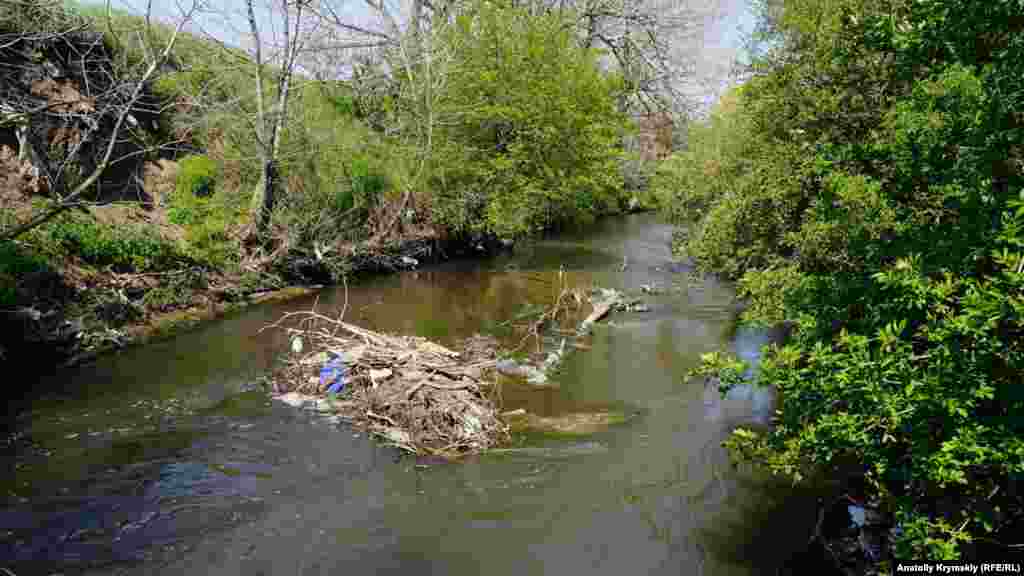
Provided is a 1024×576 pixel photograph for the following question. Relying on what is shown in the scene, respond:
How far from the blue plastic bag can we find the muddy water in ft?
2.17

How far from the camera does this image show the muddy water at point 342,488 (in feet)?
21.9

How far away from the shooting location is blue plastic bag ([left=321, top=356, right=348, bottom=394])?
10328mm

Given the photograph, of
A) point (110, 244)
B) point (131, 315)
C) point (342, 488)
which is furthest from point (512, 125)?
point (342, 488)

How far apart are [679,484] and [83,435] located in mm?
8405

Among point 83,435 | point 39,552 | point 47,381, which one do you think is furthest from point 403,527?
point 47,381

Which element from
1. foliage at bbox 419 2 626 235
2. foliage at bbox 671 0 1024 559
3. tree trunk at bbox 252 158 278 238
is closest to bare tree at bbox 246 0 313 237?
tree trunk at bbox 252 158 278 238

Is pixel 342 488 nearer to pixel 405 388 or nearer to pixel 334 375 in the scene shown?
pixel 405 388

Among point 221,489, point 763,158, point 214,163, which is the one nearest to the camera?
point 221,489

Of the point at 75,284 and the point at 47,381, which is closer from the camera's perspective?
the point at 47,381

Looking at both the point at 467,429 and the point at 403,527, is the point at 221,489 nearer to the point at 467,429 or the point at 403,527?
the point at 403,527

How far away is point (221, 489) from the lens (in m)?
7.74

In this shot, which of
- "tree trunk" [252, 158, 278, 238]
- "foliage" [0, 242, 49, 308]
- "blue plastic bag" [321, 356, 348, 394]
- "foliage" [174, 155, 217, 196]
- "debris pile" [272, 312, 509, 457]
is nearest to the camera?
"debris pile" [272, 312, 509, 457]

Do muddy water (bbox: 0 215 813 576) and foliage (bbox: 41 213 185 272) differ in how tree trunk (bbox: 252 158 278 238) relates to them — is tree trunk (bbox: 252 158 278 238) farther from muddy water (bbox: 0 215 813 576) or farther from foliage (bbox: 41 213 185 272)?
muddy water (bbox: 0 215 813 576)

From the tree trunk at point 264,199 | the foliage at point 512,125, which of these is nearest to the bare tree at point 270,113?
the tree trunk at point 264,199
